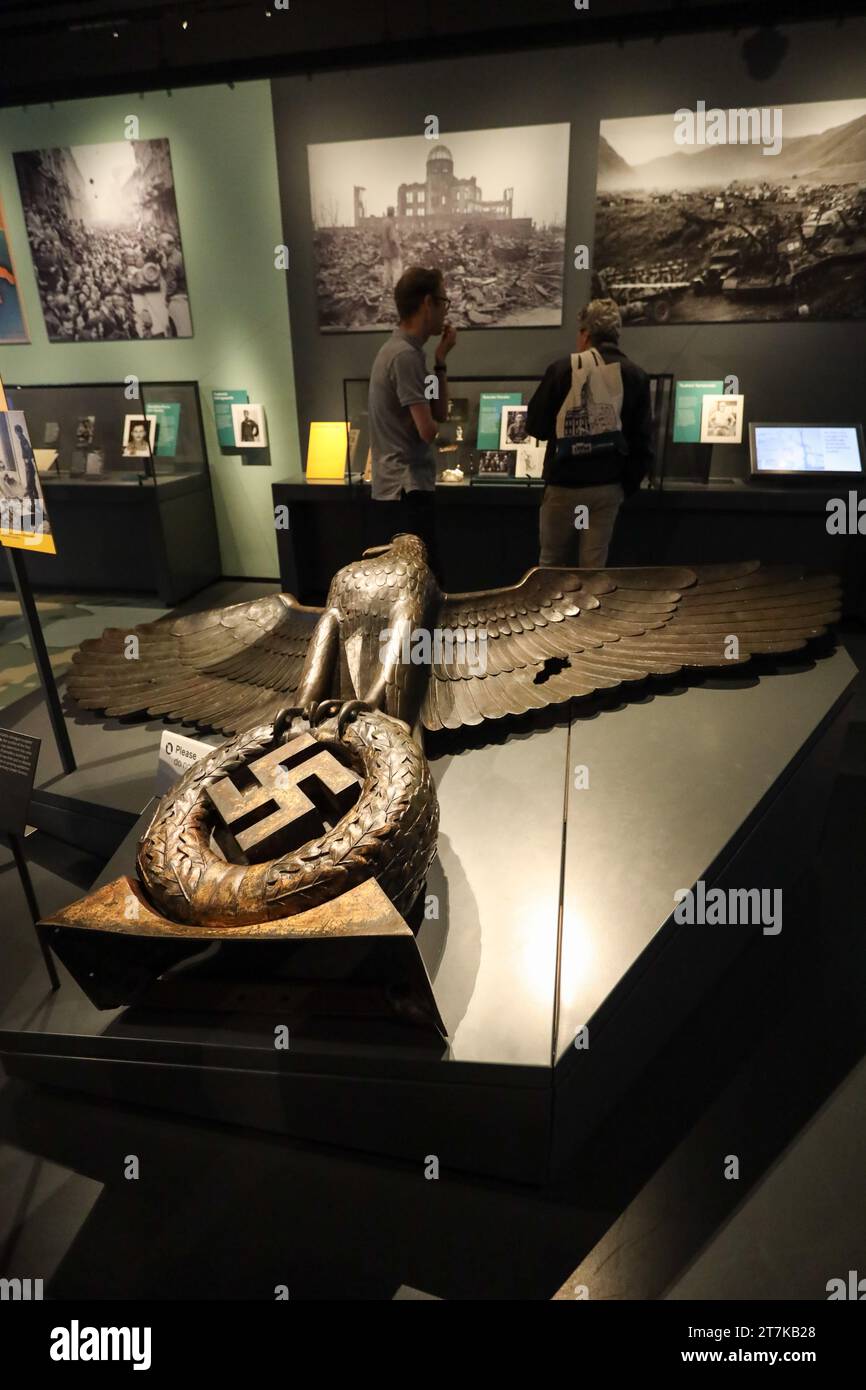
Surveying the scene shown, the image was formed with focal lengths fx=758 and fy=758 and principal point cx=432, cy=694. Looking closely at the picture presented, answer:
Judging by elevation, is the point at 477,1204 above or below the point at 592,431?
below

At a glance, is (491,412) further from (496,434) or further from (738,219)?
(738,219)

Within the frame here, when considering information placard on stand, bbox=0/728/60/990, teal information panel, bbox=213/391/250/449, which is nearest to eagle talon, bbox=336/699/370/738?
information placard on stand, bbox=0/728/60/990

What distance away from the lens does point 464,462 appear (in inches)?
203

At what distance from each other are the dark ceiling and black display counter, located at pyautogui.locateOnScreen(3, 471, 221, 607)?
2422 mm

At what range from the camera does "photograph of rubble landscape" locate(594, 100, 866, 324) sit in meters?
4.34

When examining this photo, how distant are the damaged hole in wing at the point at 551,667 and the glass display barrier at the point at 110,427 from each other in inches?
148

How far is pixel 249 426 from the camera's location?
5672 mm

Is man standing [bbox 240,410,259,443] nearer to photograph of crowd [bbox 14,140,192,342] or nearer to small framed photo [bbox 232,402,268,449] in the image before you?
small framed photo [bbox 232,402,268,449]

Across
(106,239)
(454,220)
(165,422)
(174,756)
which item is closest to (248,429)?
(165,422)

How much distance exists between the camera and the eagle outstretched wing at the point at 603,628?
9.20 feet

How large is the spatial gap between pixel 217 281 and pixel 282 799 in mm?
4918

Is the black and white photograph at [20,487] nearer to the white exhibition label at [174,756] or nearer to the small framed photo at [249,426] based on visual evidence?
the white exhibition label at [174,756]
